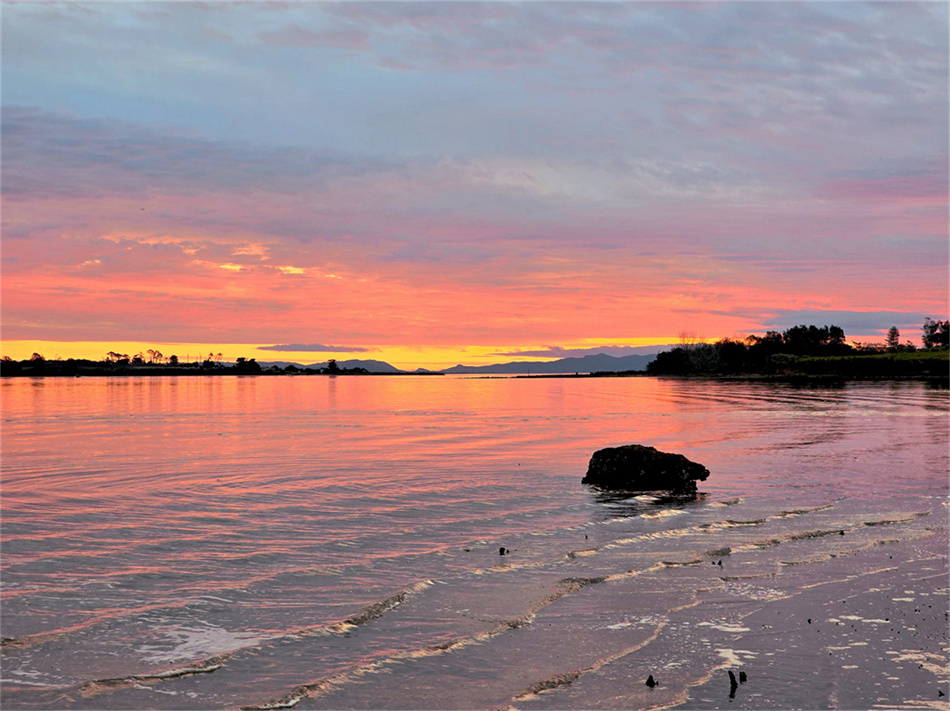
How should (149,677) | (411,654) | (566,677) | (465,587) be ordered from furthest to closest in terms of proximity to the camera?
(465,587) → (411,654) → (149,677) → (566,677)

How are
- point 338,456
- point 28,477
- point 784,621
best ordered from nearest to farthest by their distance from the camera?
point 784,621 → point 28,477 → point 338,456

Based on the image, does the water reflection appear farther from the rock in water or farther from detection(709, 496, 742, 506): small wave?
the rock in water

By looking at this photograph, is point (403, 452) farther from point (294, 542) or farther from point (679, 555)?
point (679, 555)

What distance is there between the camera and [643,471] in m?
23.2

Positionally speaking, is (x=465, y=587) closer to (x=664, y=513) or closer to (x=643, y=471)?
(x=664, y=513)

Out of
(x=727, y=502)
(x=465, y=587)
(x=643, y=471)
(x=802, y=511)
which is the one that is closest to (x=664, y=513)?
(x=727, y=502)

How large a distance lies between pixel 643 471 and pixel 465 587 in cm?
1246

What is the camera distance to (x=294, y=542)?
15.4m

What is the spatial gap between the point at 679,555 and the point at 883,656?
540 centimetres

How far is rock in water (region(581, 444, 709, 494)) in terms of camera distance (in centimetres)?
2267

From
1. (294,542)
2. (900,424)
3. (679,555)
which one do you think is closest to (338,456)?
(294,542)

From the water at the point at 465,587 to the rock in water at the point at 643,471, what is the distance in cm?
85

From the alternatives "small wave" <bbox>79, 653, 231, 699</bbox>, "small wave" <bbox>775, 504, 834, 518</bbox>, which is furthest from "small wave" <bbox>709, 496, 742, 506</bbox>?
"small wave" <bbox>79, 653, 231, 699</bbox>

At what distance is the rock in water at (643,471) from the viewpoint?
22.7m
